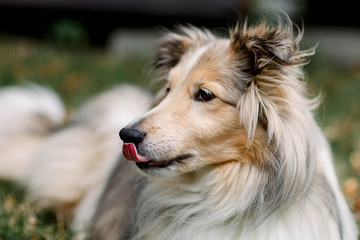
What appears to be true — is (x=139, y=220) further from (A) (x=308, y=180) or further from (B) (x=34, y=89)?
(B) (x=34, y=89)

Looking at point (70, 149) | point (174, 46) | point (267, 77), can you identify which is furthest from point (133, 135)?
point (70, 149)

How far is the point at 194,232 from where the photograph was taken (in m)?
2.64

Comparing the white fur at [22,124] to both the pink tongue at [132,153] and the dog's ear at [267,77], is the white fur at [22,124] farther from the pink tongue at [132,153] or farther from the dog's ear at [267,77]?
the dog's ear at [267,77]

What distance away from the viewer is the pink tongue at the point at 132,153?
2.47 m

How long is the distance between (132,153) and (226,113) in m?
0.49

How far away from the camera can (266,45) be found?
2.41 metres

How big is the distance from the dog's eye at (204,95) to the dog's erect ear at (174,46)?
1.69ft

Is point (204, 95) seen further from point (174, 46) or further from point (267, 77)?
point (174, 46)

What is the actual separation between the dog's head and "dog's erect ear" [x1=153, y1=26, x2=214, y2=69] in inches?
18.4

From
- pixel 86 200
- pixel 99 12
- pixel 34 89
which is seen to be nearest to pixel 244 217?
pixel 86 200

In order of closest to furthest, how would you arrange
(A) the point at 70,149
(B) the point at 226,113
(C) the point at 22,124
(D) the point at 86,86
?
(B) the point at 226,113, (A) the point at 70,149, (C) the point at 22,124, (D) the point at 86,86

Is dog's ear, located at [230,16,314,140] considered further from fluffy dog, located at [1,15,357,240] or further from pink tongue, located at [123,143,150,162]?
pink tongue, located at [123,143,150,162]

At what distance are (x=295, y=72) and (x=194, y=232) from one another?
95cm

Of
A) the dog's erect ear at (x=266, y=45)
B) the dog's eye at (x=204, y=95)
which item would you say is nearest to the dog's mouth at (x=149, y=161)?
the dog's eye at (x=204, y=95)
